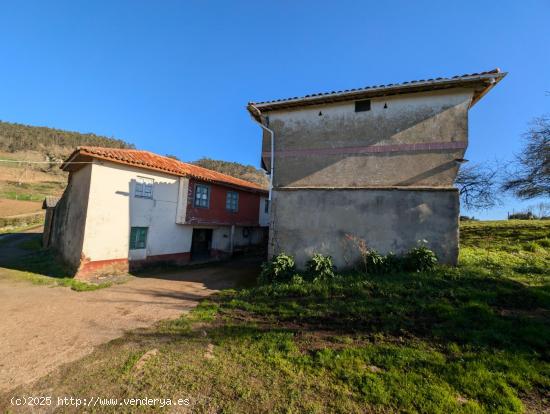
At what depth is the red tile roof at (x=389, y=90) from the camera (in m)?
8.47

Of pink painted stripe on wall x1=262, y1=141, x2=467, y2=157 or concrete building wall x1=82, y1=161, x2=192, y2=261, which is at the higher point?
pink painted stripe on wall x1=262, y1=141, x2=467, y2=157

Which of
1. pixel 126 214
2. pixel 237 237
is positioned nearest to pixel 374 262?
pixel 126 214

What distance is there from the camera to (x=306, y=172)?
35.3 feet

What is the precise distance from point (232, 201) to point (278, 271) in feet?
31.1

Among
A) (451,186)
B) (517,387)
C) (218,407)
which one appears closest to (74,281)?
(218,407)

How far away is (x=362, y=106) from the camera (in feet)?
33.9

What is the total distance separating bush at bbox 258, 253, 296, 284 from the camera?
9559 mm

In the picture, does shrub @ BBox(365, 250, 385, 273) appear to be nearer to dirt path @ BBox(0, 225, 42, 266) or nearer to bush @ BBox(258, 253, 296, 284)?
bush @ BBox(258, 253, 296, 284)

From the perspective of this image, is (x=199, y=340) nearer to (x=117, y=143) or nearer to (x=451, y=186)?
(x=451, y=186)

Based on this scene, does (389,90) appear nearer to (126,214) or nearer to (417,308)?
(417,308)

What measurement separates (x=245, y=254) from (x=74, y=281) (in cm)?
Answer: 1114

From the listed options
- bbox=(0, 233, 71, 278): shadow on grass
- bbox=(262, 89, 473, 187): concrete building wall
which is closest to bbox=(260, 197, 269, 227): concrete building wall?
bbox=(262, 89, 473, 187): concrete building wall

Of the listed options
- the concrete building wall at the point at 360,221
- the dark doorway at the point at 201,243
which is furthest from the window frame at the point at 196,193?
the concrete building wall at the point at 360,221

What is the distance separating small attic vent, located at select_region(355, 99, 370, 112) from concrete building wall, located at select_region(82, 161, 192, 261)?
10117 mm
